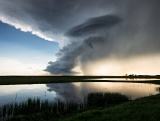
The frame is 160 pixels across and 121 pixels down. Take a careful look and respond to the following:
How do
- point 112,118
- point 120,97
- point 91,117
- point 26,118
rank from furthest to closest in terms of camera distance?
point 120,97 < point 26,118 < point 91,117 < point 112,118

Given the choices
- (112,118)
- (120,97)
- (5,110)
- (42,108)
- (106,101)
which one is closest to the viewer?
(112,118)

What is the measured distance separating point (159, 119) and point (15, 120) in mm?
19687

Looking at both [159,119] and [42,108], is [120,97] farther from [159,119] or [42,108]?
[159,119]

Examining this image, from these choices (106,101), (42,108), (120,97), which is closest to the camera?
(42,108)

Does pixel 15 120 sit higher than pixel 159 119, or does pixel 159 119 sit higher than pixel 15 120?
pixel 159 119

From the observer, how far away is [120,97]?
4719 centimetres

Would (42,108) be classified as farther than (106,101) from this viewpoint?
No

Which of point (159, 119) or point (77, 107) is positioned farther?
point (77, 107)

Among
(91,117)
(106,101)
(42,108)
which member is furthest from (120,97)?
(91,117)

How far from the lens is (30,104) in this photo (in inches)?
1346

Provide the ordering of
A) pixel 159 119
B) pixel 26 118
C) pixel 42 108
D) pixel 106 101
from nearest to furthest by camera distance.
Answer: pixel 159 119
pixel 26 118
pixel 42 108
pixel 106 101

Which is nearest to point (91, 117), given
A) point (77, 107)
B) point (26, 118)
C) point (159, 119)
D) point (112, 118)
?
point (112, 118)

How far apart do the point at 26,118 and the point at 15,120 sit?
1.58 meters

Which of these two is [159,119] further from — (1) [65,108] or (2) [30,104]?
(2) [30,104]
